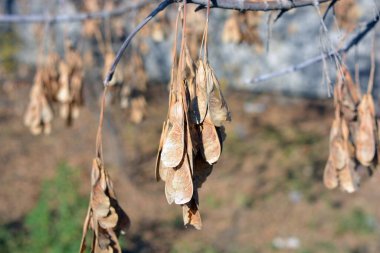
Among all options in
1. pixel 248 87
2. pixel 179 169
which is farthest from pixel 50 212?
pixel 179 169

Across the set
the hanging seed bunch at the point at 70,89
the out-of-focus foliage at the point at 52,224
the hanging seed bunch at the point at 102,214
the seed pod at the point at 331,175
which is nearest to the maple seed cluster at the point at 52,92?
the hanging seed bunch at the point at 70,89

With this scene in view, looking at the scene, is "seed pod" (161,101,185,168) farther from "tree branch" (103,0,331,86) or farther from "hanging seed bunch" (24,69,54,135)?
"hanging seed bunch" (24,69,54,135)

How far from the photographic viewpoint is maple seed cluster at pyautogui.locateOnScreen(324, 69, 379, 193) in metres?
1.71

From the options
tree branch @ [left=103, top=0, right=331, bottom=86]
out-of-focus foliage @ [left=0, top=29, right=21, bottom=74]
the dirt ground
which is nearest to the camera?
tree branch @ [left=103, top=0, right=331, bottom=86]

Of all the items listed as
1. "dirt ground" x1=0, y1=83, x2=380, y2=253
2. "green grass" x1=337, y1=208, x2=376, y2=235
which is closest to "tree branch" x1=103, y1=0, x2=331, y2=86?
"dirt ground" x1=0, y1=83, x2=380, y2=253

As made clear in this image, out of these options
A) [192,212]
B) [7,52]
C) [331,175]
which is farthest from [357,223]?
[7,52]

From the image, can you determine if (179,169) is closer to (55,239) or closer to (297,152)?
(55,239)

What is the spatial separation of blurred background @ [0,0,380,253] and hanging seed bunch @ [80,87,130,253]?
1247mm

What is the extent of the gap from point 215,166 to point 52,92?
369 cm

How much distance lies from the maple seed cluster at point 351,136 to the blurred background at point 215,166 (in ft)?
3.58

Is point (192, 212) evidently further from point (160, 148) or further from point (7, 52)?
point (7, 52)

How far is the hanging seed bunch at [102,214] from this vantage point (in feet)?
4.68

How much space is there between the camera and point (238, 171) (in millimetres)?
6305

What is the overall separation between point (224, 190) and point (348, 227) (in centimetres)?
130
